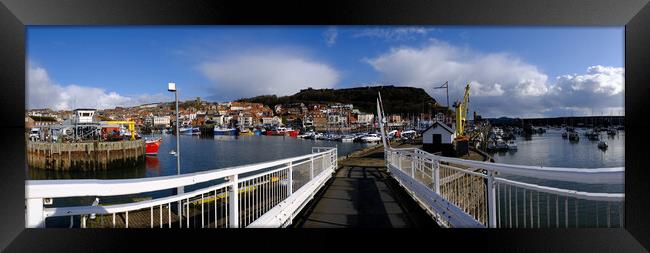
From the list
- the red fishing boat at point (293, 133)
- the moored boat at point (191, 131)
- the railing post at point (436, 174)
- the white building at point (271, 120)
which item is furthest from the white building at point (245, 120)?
the railing post at point (436, 174)

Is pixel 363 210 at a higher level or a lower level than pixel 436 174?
lower

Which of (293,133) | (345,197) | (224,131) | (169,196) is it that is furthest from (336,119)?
(169,196)

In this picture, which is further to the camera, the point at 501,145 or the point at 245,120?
the point at 501,145

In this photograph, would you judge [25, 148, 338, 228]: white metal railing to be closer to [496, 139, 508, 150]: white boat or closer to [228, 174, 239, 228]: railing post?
[228, 174, 239, 228]: railing post

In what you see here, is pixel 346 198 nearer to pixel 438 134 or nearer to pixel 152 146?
pixel 438 134

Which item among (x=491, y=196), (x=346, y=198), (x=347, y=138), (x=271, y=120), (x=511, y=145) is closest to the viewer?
(x=491, y=196)

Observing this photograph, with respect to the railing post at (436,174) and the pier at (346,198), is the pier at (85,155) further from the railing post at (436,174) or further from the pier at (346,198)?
the railing post at (436,174)

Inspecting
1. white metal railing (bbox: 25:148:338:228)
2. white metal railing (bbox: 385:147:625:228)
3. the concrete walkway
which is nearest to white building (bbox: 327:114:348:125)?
the concrete walkway

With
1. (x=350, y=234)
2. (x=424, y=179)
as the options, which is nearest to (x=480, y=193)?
(x=350, y=234)

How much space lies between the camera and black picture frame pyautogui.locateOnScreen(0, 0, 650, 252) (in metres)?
2.46
